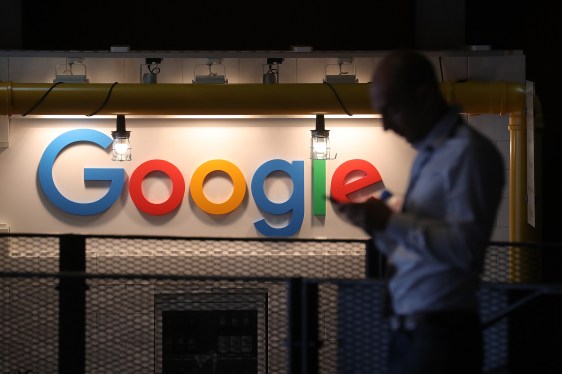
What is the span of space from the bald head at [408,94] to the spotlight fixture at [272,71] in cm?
544

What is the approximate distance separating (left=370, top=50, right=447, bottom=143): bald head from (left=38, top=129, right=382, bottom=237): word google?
5649mm

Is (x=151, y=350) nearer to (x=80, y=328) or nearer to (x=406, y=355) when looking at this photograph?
(x=80, y=328)

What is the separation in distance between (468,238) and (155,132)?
Answer: 20.1ft

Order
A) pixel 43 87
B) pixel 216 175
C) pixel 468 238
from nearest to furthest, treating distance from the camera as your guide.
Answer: pixel 468 238 < pixel 43 87 < pixel 216 175

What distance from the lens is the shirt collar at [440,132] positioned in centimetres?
226

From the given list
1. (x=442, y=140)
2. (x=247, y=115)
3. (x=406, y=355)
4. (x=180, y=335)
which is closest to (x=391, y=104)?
(x=442, y=140)

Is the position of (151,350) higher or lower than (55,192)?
lower

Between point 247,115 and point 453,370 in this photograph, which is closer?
point 453,370

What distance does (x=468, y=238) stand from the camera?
6.96 feet

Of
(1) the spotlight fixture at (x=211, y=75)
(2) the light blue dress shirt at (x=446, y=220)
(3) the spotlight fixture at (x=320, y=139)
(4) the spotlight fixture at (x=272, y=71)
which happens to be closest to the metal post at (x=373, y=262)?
(2) the light blue dress shirt at (x=446, y=220)

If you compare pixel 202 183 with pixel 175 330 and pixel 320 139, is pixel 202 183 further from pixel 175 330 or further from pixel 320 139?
pixel 175 330

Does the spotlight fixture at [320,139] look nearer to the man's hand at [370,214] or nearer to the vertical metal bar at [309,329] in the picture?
the vertical metal bar at [309,329]

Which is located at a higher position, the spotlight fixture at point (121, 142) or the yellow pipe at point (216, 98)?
the yellow pipe at point (216, 98)

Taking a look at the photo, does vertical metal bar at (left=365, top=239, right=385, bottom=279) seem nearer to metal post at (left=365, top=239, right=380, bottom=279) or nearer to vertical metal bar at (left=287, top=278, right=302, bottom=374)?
metal post at (left=365, top=239, right=380, bottom=279)
